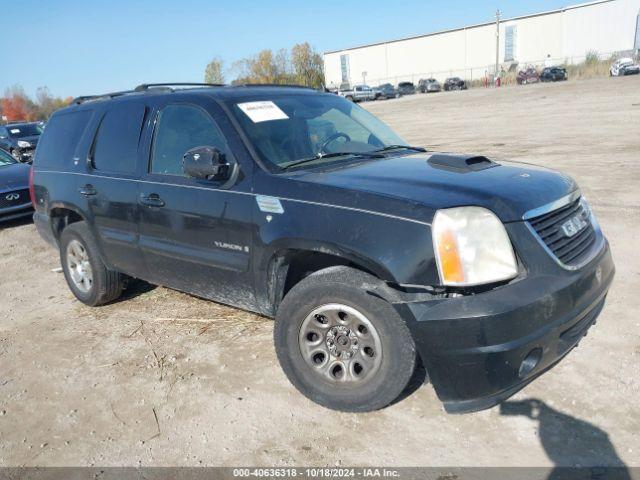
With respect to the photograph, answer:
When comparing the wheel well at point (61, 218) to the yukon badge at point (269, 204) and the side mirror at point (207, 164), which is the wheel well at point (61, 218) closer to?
the side mirror at point (207, 164)

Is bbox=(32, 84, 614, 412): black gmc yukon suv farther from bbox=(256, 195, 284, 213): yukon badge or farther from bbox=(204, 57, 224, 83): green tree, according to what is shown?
bbox=(204, 57, 224, 83): green tree

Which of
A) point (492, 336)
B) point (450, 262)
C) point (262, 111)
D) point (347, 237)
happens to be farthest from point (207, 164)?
point (492, 336)

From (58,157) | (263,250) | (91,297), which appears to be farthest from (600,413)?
(58,157)

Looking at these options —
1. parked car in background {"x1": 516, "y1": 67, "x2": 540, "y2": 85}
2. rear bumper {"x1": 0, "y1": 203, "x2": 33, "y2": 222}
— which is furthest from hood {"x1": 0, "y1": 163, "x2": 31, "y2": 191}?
parked car in background {"x1": 516, "y1": 67, "x2": 540, "y2": 85}

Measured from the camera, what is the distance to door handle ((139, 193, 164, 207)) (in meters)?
4.02

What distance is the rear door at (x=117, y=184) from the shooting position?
4332 millimetres

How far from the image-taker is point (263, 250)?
11.2 feet

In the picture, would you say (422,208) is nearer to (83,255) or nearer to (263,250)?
(263,250)

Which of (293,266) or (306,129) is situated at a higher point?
(306,129)

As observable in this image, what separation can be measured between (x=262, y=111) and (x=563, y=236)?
7.02 ft

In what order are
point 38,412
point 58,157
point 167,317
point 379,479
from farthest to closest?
point 58,157 < point 167,317 < point 38,412 < point 379,479

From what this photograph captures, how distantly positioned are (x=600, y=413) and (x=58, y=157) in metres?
4.88

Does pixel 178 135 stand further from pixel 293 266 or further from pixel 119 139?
pixel 293 266

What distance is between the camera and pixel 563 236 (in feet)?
9.96
